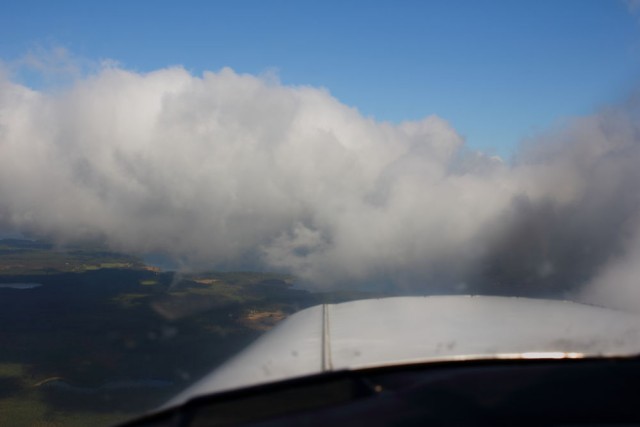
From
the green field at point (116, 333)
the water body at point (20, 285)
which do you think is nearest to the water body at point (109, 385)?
the green field at point (116, 333)

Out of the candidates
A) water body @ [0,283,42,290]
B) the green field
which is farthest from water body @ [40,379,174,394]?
water body @ [0,283,42,290]

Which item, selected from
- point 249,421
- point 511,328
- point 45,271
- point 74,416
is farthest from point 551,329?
point 45,271

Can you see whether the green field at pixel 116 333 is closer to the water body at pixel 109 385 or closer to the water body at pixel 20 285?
the water body at pixel 109 385

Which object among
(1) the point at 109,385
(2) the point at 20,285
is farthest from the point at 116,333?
(2) the point at 20,285

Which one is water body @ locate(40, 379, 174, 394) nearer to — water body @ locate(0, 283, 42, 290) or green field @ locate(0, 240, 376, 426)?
green field @ locate(0, 240, 376, 426)

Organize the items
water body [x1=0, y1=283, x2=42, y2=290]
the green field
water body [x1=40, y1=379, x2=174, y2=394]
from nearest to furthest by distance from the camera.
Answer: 1. the green field
2. water body [x1=40, y1=379, x2=174, y2=394]
3. water body [x1=0, y1=283, x2=42, y2=290]

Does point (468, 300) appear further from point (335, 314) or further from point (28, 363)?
point (28, 363)

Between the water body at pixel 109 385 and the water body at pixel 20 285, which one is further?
the water body at pixel 20 285

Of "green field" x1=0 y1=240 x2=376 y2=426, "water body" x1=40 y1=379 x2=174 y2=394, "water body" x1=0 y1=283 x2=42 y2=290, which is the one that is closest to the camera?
"green field" x1=0 y1=240 x2=376 y2=426

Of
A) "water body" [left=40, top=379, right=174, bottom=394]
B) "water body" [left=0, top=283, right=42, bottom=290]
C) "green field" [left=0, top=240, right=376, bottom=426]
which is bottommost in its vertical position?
"water body" [left=40, top=379, right=174, bottom=394]

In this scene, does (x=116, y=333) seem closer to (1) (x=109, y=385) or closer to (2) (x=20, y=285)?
(1) (x=109, y=385)

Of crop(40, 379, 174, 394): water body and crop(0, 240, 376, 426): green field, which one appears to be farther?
crop(40, 379, 174, 394): water body
